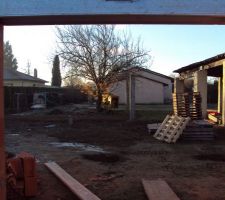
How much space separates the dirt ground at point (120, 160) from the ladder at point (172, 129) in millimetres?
362

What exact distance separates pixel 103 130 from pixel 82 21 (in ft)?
49.9

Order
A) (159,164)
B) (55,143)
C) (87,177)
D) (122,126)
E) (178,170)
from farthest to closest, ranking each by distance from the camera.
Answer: (122,126), (55,143), (159,164), (178,170), (87,177)

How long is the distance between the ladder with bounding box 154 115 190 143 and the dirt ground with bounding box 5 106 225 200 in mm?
362

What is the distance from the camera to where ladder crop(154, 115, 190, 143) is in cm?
1670

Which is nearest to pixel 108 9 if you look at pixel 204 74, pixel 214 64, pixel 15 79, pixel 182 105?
pixel 182 105

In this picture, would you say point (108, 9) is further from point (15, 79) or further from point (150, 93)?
point (15, 79)

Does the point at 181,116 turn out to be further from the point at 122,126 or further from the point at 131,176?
the point at 131,176

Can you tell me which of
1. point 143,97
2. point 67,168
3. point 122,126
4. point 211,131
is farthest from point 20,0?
point 143,97

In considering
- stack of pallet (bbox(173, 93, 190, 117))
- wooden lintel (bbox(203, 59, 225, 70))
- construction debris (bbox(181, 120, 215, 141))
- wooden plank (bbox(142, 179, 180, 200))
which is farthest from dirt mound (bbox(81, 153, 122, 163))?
wooden lintel (bbox(203, 59, 225, 70))

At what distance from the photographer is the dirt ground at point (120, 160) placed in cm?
860

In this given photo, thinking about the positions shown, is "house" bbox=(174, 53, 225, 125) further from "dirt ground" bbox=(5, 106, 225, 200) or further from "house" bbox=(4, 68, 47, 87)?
"house" bbox=(4, 68, 47, 87)

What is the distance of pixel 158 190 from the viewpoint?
8227mm

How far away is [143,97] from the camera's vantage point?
6172 centimetres

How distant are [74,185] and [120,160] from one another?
4.21m
